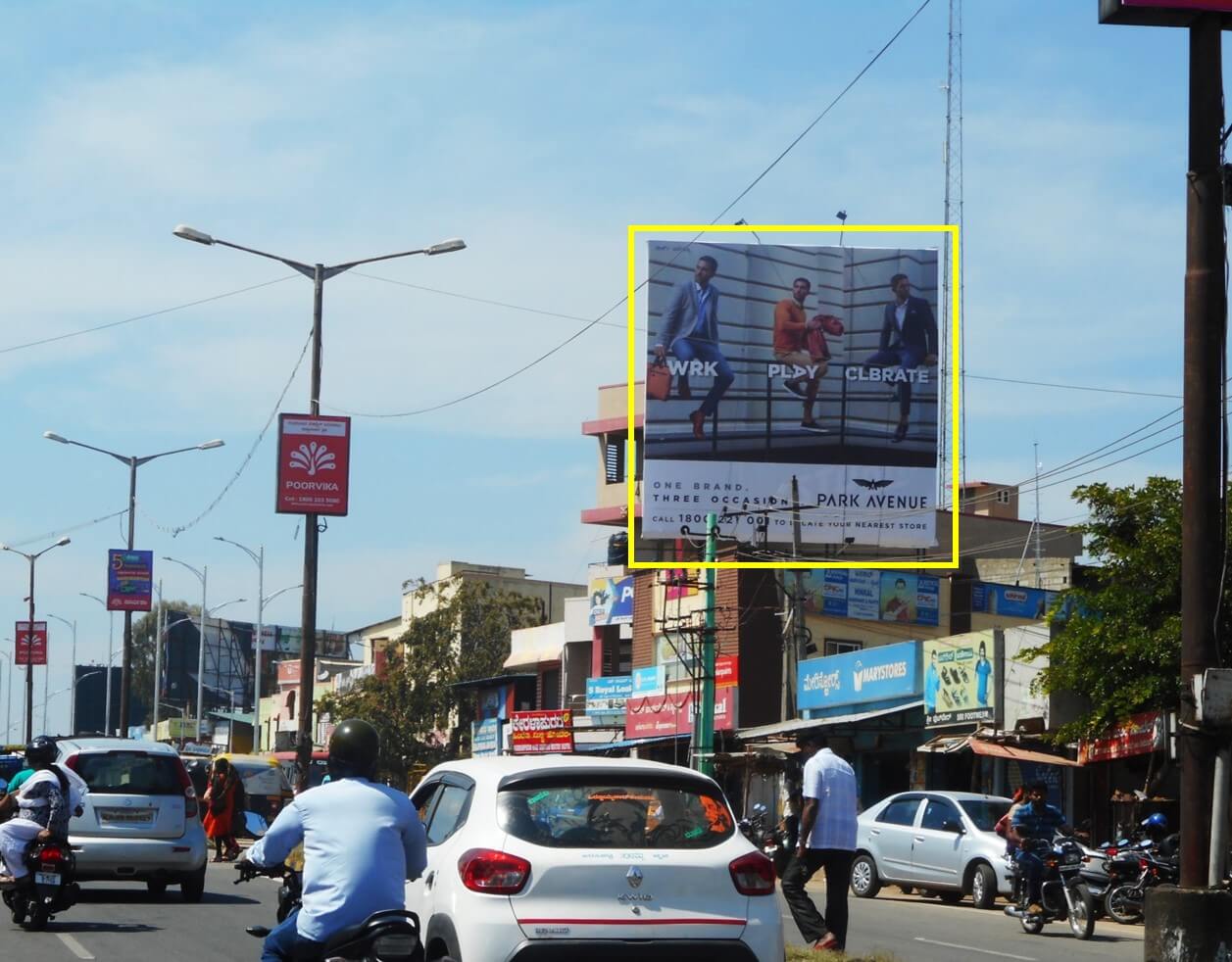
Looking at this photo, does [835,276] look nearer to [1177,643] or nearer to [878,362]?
[878,362]

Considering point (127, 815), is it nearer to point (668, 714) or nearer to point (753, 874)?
point (753, 874)

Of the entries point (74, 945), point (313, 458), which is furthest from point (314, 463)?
point (74, 945)

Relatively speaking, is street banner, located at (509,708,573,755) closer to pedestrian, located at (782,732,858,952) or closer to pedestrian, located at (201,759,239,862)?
pedestrian, located at (201,759,239,862)

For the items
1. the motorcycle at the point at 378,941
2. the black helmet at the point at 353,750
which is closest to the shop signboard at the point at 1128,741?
the black helmet at the point at 353,750

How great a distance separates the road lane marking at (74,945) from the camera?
14.8 m

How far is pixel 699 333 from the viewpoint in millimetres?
38250

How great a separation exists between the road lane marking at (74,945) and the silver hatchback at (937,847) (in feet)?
36.5

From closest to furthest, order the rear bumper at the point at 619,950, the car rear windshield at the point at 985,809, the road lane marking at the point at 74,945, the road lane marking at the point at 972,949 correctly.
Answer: the rear bumper at the point at 619,950
the road lane marking at the point at 74,945
the road lane marking at the point at 972,949
the car rear windshield at the point at 985,809

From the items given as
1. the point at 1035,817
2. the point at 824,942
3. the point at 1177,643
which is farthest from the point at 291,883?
the point at 1177,643

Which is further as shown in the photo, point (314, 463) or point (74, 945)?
point (314, 463)

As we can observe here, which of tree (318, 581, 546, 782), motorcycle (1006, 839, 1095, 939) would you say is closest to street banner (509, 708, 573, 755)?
tree (318, 581, 546, 782)

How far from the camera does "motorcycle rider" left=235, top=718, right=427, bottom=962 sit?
785 centimetres

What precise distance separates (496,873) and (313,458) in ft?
71.6

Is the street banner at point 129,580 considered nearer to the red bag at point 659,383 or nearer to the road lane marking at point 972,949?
the red bag at point 659,383
